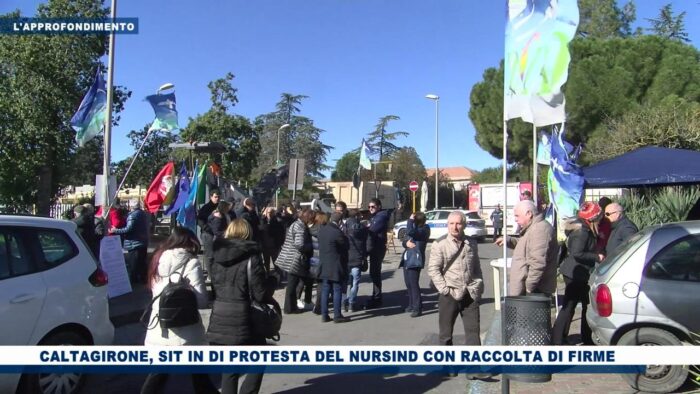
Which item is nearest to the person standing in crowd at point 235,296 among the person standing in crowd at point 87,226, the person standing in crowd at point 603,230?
→ the person standing in crowd at point 603,230

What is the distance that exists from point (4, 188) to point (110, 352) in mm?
19646

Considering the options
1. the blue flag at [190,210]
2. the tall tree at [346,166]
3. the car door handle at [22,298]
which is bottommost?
the car door handle at [22,298]

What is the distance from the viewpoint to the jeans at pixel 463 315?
18.3ft

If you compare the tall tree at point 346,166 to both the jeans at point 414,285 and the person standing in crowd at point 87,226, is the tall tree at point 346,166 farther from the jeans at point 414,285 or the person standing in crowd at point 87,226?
the jeans at point 414,285

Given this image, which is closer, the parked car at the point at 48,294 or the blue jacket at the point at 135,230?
the parked car at the point at 48,294

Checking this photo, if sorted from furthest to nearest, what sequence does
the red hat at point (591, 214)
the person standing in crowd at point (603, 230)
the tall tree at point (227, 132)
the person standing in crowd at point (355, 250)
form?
the tall tree at point (227, 132), the person standing in crowd at point (355, 250), the person standing in crowd at point (603, 230), the red hat at point (591, 214)

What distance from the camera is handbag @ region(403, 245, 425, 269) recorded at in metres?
8.99

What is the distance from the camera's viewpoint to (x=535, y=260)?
5.57m

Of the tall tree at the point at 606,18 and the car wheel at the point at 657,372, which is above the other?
the tall tree at the point at 606,18

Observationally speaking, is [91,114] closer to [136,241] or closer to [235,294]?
[136,241]

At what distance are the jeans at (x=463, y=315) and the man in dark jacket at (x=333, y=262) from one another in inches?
123

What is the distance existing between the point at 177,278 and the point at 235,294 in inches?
18.9

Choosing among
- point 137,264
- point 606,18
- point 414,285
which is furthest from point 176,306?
point 606,18

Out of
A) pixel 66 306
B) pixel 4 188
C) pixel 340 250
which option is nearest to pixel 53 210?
pixel 4 188
